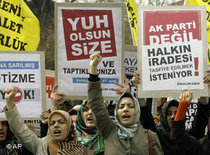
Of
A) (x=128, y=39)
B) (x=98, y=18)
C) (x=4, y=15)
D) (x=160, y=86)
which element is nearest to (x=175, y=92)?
(x=160, y=86)

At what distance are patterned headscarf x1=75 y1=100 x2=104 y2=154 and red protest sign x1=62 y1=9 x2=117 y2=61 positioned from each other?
684 millimetres

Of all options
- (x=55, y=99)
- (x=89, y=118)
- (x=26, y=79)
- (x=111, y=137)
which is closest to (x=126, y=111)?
(x=111, y=137)

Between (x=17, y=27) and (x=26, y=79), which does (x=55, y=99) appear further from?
(x=17, y=27)

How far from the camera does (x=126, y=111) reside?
20.5ft

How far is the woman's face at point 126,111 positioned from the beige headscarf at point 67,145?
525 mm

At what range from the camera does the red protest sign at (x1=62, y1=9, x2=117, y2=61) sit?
23.1 ft

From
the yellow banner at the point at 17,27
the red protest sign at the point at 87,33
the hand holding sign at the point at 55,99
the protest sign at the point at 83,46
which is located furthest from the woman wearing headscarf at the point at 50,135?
the yellow banner at the point at 17,27

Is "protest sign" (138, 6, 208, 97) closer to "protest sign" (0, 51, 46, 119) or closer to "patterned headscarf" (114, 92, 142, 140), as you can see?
"patterned headscarf" (114, 92, 142, 140)

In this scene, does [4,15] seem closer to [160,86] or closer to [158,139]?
[160,86]

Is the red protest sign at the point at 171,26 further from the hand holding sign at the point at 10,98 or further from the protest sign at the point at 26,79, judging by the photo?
the hand holding sign at the point at 10,98

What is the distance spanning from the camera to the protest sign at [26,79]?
7059 millimetres

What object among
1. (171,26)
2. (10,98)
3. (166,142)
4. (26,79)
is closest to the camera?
(10,98)

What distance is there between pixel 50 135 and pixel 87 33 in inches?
55.6

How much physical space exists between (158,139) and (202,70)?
108 centimetres
